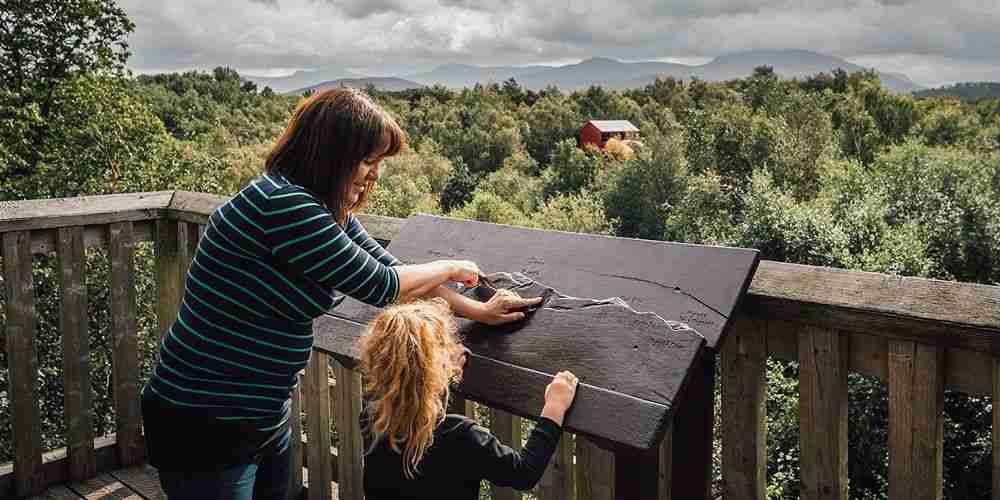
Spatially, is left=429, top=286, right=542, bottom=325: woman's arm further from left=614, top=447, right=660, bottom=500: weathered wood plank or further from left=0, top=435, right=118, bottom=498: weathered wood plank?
left=0, top=435, right=118, bottom=498: weathered wood plank

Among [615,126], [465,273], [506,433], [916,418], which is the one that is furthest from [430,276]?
[615,126]

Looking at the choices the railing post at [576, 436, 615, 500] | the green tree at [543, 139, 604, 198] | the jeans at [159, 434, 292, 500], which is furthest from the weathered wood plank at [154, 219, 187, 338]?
the green tree at [543, 139, 604, 198]

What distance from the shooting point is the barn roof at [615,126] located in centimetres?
6238

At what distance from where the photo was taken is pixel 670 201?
145ft

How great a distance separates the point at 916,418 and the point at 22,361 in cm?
273

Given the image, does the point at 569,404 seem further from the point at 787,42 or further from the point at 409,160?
the point at 787,42

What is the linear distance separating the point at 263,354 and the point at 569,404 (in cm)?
63

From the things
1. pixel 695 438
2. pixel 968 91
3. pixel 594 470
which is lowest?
pixel 594 470

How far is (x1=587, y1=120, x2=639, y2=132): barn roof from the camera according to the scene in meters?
62.4

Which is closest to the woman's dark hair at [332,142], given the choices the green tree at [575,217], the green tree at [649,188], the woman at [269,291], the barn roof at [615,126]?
the woman at [269,291]

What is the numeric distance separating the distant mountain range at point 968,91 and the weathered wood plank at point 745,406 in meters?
66.1

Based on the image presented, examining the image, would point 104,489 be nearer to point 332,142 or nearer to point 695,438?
point 332,142

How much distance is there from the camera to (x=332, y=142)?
5.25ft

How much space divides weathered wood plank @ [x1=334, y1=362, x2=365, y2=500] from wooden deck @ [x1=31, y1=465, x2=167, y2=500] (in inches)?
32.0
